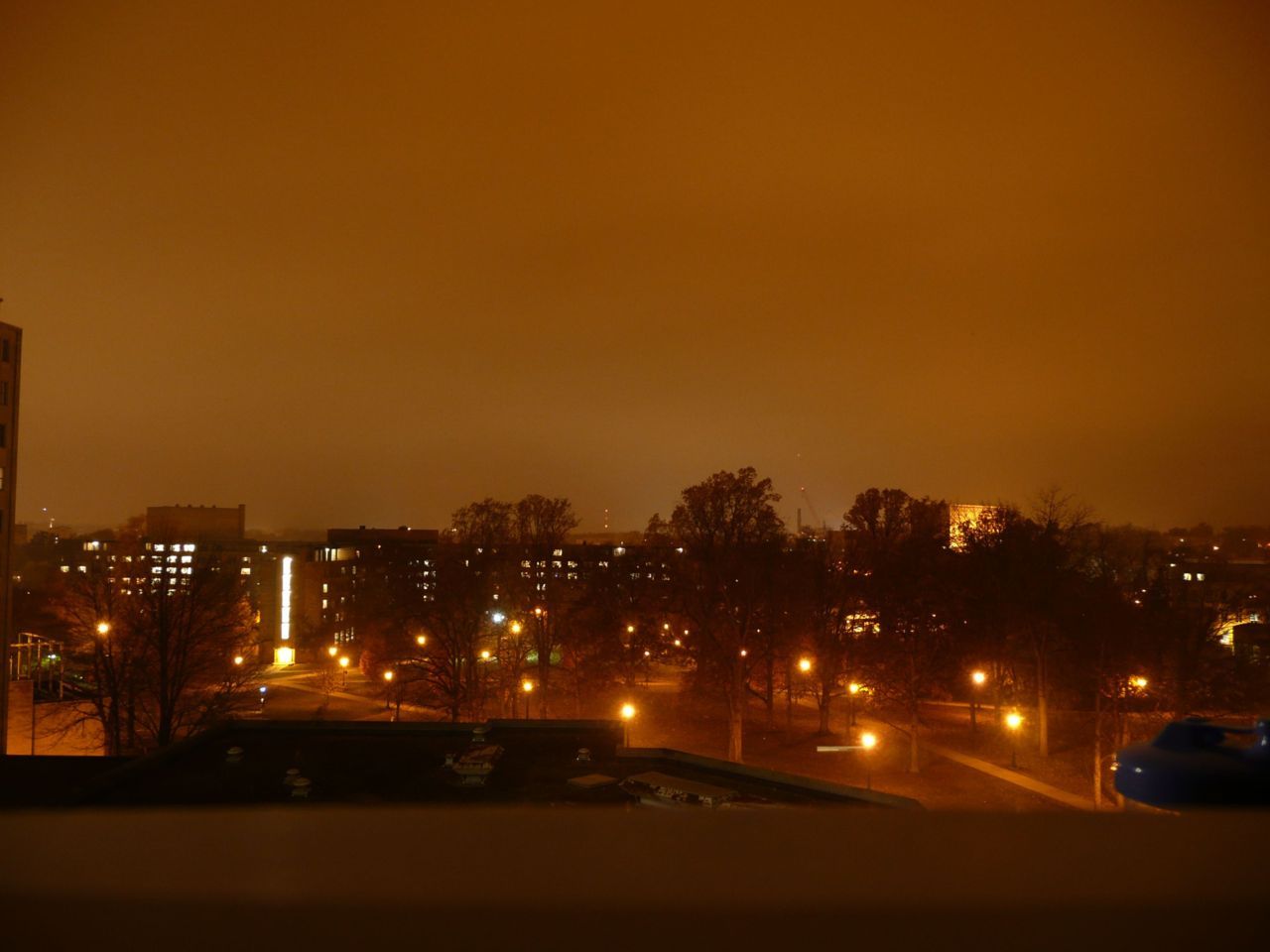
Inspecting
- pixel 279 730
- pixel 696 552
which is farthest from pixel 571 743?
pixel 696 552

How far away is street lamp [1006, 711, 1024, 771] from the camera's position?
19.3 metres

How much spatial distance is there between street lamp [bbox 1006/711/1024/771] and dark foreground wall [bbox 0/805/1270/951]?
1964 centimetres

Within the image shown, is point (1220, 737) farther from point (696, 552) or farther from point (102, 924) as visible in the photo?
point (696, 552)

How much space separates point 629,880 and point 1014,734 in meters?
23.6

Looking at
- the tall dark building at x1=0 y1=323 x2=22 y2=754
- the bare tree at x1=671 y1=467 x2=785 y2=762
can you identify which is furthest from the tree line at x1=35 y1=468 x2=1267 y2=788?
the tall dark building at x1=0 y1=323 x2=22 y2=754

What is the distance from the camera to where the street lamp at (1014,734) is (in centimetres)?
1930

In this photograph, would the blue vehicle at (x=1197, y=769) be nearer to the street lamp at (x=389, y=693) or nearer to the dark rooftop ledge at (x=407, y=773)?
the dark rooftop ledge at (x=407, y=773)

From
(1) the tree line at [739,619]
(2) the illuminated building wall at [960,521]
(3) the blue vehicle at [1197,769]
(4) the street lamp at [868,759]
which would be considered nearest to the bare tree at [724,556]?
(1) the tree line at [739,619]

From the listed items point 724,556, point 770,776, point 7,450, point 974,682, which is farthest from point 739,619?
point 7,450

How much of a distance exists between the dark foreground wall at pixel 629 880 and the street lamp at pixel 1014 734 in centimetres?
1964

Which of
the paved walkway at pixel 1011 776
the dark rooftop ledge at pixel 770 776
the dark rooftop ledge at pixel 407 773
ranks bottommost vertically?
the paved walkway at pixel 1011 776

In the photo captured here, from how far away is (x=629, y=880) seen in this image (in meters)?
1.47

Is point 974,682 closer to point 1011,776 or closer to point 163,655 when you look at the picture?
point 1011,776

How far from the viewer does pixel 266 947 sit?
1.32 metres
